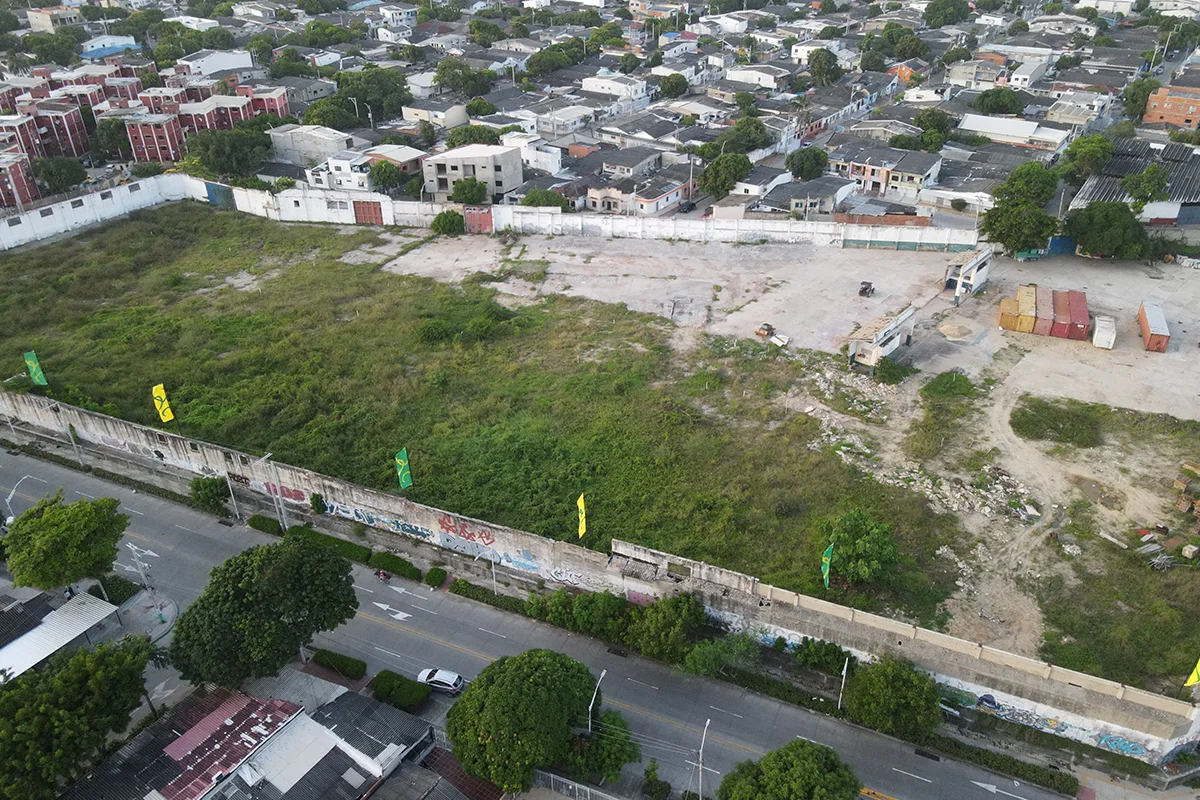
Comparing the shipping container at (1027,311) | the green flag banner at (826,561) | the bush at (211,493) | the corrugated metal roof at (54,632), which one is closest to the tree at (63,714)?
the corrugated metal roof at (54,632)

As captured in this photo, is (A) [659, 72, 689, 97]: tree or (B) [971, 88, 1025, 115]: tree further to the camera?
(A) [659, 72, 689, 97]: tree

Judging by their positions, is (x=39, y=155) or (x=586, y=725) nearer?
(x=586, y=725)

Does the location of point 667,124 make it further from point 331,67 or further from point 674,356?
point 331,67

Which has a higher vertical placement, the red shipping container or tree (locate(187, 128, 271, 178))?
tree (locate(187, 128, 271, 178))

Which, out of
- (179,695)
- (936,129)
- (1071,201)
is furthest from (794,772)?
Answer: (936,129)

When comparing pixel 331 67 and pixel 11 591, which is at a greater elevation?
pixel 331 67

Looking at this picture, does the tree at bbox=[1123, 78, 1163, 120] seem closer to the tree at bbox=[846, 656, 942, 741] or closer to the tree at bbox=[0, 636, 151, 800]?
the tree at bbox=[846, 656, 942, 741]

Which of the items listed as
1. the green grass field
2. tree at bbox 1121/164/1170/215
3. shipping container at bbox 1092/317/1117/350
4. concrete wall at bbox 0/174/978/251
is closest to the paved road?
the green grass field

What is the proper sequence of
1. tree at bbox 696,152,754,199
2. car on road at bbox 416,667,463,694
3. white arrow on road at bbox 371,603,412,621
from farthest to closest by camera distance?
tree at bbox 696,152,754,199
white arrow on road at bbox 371,603,412,621
car on road at bbox 416,667,463,694
